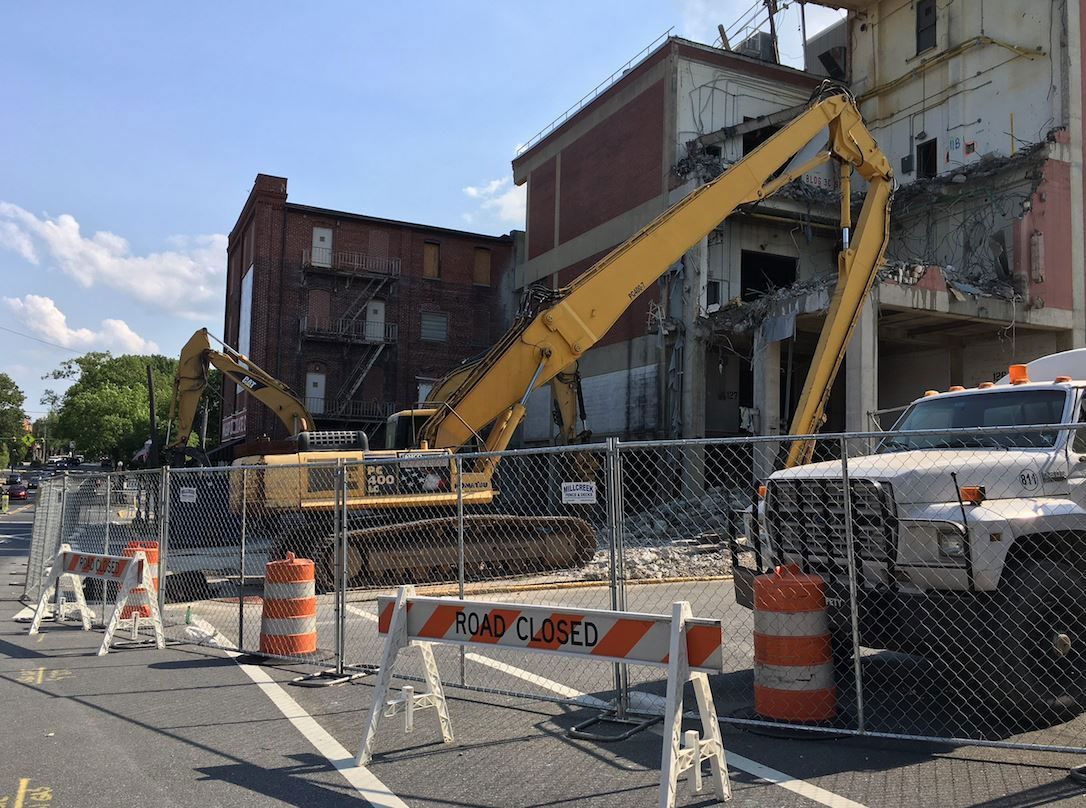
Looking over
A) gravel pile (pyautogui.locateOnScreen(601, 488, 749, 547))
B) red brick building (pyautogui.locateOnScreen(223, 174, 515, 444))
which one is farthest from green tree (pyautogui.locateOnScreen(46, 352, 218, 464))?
gravel pile (pyautogui.locateOnScreen(601, 488, 749, 547))

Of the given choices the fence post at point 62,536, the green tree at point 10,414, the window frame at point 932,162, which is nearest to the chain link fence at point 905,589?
the fence post at point 62,536

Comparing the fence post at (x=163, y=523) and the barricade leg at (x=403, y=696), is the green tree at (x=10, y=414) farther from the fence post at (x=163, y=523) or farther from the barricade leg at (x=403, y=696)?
the barricade leg at (x=403, y=696)

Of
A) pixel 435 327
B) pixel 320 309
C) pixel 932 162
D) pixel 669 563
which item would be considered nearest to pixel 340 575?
pixel 669 563

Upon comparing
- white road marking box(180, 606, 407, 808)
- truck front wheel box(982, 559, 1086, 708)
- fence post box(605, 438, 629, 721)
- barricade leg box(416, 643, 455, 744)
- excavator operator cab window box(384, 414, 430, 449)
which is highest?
excavator operator cab window box(384, 414, 430, 449)

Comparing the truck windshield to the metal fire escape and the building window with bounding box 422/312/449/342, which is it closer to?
the metal fire escape

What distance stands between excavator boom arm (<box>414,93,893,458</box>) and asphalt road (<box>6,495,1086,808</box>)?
8667 millimetres

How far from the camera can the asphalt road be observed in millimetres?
4785

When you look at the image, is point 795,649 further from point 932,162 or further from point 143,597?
point 932,162

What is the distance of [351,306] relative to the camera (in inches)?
1644

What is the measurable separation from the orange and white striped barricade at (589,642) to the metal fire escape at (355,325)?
35.5 metres

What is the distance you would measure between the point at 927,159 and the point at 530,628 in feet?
93.7

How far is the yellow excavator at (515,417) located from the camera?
14.5m

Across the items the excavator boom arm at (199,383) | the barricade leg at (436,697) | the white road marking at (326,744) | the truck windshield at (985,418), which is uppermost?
the excavator boom arm at (199,383)

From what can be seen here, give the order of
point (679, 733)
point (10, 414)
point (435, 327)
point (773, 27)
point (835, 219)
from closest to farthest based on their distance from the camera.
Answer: point (679, 733) → point (835, 219) → point (773, 27) → point (435, 327) → point (10, 414)
